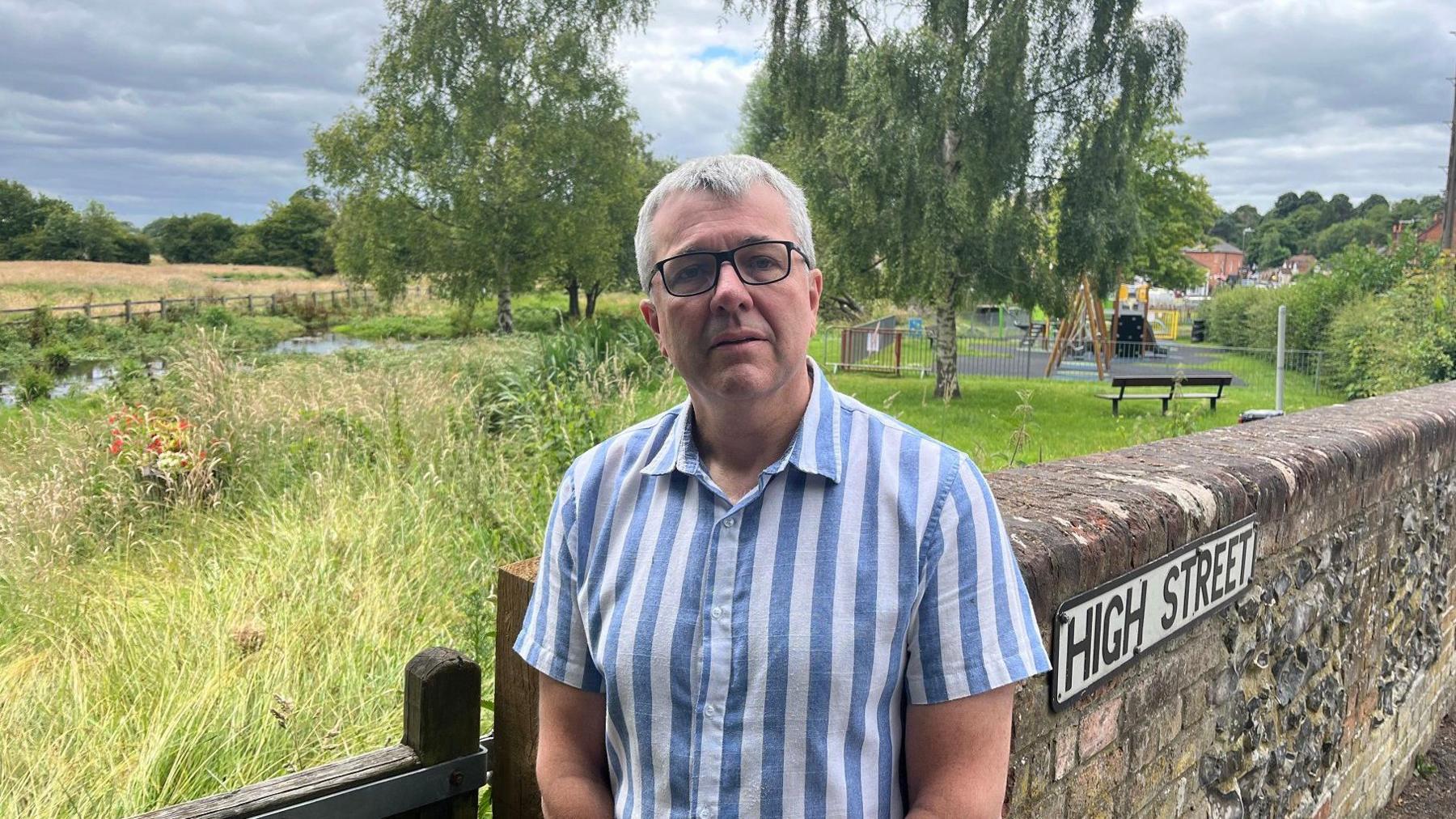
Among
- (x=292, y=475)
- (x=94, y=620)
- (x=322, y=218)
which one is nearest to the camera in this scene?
(x=94, y=620)

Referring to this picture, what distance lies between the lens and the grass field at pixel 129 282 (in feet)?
126

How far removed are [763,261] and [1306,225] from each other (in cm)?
13869

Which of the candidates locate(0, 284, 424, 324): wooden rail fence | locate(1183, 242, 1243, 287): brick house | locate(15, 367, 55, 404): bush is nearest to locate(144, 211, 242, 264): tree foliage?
locate(0, 284, 424, 324): wooden rail fence

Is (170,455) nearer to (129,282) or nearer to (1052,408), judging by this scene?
(1052,408)

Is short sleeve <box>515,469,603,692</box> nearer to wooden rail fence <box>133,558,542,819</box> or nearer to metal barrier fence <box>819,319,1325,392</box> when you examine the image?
wooden rail fence <box>133,558,542,819</box>

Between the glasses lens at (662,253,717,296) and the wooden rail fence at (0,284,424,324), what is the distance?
32.7 m

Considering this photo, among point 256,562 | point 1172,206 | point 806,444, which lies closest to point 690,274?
point 806,444

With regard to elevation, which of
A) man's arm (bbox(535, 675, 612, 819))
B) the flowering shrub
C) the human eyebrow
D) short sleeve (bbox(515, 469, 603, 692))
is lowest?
the flowering shrub

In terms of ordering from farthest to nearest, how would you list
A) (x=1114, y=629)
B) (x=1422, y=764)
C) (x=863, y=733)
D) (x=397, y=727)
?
(x=1422, y=764) < (x=397, y=727) < (x=1114, y=629) < (x=863, y=733)

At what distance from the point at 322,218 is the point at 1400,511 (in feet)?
243

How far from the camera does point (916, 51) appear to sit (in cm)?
1697

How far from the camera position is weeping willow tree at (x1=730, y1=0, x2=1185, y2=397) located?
55.8 feet

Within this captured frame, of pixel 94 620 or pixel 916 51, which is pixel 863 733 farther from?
pixel 916 51

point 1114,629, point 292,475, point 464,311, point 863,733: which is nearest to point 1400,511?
point 1114,629
